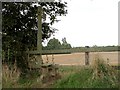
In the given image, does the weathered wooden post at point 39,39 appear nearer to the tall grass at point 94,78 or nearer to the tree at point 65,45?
the tree at point 65,45

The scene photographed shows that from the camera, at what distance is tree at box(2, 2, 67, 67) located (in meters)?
9.11

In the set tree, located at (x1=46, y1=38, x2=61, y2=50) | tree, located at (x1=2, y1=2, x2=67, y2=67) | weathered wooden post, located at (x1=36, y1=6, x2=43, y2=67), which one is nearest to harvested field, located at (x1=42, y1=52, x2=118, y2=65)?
weathered wooden post, located at (x1=36, y1=6, x2=43, y2=67)

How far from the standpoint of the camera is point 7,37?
9.14 m

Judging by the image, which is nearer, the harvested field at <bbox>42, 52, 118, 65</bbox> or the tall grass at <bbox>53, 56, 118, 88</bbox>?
the tall grass at <bbox>53, 56, 118, 88</bbox>

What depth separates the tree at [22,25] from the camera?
9.11m

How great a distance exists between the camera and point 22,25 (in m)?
9.43

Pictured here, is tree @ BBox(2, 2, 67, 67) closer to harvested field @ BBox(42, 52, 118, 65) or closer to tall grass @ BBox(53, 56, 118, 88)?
harvested field @ BBox(42, 52, 118, 65)

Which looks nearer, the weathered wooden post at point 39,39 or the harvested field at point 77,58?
the harvested field at point 77,58

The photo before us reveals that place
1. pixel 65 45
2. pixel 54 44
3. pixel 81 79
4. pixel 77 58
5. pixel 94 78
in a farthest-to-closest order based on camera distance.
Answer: pixel 54 44, pixel 65 45, pixel 77 58, pixel 81 79, pixel 94 78

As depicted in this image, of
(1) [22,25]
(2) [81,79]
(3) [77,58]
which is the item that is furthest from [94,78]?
(1) [22,25]

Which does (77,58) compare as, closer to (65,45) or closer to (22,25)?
(65,45)

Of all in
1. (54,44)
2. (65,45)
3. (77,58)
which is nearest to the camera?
(77,58)

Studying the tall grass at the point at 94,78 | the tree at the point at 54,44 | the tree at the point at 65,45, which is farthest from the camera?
the tree at the point at 54,44

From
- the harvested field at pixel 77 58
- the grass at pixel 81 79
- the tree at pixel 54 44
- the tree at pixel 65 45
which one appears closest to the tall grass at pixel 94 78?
the grass at pixel 81 79
